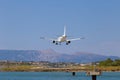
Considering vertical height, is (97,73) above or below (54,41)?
below

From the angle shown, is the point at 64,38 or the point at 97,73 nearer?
the point at 97,73

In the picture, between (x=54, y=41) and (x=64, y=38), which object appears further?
(x=64, y=38)

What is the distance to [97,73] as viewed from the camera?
89.2m

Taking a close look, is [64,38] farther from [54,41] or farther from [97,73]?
[97,73]

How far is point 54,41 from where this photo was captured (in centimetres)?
9338

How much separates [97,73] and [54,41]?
9.60m

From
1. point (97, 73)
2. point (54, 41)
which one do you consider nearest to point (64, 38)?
point (54, 41)

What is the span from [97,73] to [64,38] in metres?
14.4

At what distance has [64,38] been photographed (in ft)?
333

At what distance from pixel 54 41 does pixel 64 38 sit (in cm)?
821

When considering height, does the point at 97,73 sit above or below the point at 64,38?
below
